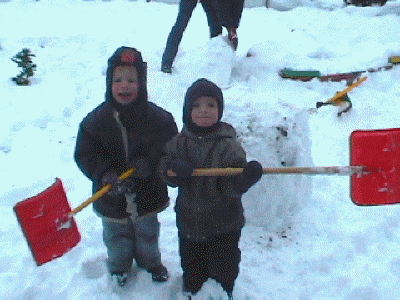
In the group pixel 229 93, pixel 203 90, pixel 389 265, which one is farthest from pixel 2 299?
pixel 389 265

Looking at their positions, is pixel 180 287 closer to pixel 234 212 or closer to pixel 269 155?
pixel 234 212

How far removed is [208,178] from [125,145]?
0.49m

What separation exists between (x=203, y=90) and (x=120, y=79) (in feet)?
1.47

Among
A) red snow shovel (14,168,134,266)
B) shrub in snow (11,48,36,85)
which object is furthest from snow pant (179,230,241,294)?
shrub in snow (11,48,36,85)

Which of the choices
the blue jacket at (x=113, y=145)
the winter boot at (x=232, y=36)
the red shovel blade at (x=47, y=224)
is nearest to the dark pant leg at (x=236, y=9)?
the winter boot at (x=232, y=36)

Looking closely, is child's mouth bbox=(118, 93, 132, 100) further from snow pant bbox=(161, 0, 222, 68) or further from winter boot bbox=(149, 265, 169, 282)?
snow pant bbox=(161, 0, 222, 68)

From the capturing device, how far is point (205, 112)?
2.13 metres

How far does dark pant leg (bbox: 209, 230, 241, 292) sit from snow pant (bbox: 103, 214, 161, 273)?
399 mm

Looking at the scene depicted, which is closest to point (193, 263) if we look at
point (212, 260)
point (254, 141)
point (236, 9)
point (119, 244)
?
point (212, 260)

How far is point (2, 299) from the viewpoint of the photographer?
2.62 meters

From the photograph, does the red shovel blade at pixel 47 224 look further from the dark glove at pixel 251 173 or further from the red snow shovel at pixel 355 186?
the dark glove at pixel 251 173

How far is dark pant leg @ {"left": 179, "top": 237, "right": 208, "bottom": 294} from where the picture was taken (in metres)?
2.38

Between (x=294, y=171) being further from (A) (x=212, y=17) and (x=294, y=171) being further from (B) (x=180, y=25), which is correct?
(A) (x=212, y=17)

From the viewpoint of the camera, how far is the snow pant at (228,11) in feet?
18.7
